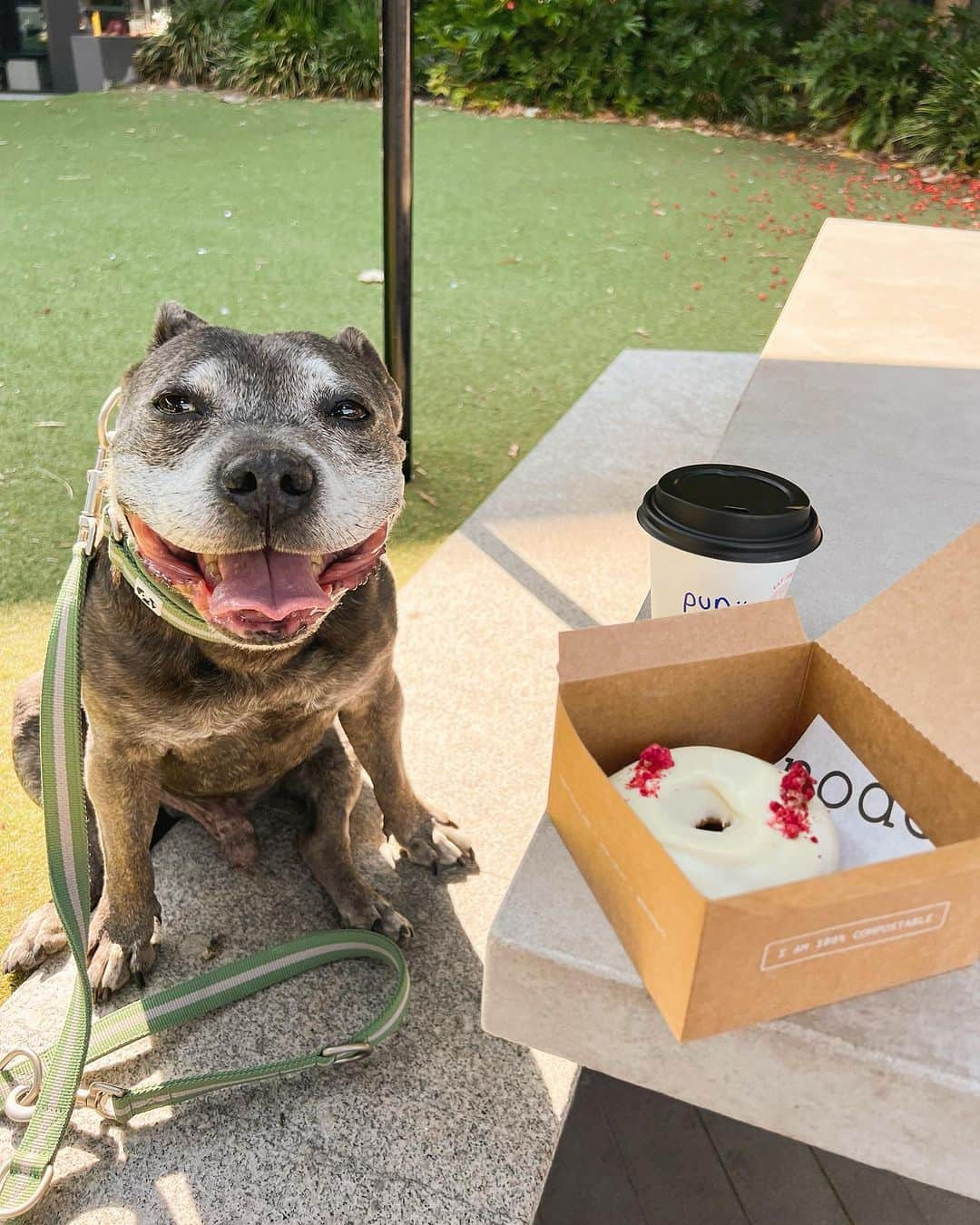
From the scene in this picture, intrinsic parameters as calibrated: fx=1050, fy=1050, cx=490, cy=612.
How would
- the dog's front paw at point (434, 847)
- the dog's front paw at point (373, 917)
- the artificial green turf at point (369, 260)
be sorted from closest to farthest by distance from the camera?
the dog's front paw at point (373, 917) → the dog's front paw at point (434, 847) → the artificial green turf at point (369, 260)

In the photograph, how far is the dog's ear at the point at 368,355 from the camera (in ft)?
5.97

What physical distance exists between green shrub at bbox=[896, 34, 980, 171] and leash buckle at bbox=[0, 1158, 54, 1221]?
35.1 feet

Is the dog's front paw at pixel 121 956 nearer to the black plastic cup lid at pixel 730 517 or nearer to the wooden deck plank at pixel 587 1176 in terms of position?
the wooden deck plank at pixel 587 1176

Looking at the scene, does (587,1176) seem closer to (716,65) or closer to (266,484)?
(266,484)

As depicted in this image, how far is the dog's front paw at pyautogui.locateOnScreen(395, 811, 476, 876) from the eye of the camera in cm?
230

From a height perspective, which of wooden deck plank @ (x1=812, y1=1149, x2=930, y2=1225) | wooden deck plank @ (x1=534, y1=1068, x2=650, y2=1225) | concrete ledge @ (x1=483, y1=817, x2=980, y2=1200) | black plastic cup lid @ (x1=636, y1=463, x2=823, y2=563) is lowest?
wooden deck plank @ (x1=534, y1=1068, x2=650, y2=1225)

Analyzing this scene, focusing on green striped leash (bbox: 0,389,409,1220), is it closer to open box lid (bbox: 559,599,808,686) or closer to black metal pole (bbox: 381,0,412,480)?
open box lid (bbox: 559,599,808,686)

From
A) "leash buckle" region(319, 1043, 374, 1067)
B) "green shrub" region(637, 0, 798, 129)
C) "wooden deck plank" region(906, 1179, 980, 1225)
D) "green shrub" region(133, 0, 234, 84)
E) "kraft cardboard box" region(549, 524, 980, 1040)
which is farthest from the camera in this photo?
"green shrub" region(133, 0, 234, 84)

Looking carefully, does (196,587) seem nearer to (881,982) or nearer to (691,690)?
(691,690)

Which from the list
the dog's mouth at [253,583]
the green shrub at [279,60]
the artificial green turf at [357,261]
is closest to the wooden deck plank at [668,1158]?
the dog's mouth at [253,583]

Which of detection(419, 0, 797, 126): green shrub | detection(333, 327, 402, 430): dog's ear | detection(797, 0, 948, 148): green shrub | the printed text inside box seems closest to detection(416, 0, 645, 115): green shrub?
detection(419, 0, 797, 126): green shrub

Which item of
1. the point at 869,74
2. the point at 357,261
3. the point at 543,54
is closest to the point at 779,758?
the point at 357,261

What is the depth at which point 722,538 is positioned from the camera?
1.48 metres

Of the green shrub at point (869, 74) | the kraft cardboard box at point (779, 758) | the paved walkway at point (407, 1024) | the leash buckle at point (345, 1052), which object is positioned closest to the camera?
the kraft cardboard box at point (779, 758)
